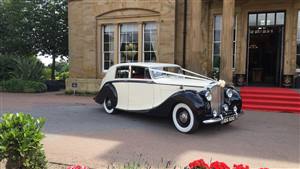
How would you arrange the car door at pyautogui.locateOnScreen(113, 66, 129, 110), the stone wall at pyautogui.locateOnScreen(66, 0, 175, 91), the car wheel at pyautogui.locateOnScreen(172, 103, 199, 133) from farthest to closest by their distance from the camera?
the stone wall at pyautogui.locateOnScreen(66, 0, 175, 91), the car door at pyautogui.locateOnScreen(113, 66, 129, 110), the car wheel at pyautogui.locateOnScreen(172, 103, 199, 133)

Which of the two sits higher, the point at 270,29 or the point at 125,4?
the point at 125,4

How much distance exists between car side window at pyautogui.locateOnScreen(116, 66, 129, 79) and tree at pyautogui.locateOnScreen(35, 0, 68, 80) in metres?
13.3

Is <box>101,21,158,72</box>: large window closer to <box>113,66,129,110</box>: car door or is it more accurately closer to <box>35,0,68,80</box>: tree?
<box>113,66,129,110</box>: car door

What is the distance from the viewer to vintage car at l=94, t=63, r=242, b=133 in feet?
20.7

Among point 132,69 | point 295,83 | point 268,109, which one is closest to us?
point 132,69

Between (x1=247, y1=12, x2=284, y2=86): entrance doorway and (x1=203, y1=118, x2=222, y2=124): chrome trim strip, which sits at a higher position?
(x1=247, y1=12, x2=284, y2=86): entrance doorway

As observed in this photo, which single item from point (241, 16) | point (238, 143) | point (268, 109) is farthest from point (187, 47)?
point (238, 143)

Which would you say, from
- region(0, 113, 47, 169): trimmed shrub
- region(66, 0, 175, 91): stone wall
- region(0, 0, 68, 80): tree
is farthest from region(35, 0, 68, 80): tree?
region(0, 113, 47, 169): trimmed shrub

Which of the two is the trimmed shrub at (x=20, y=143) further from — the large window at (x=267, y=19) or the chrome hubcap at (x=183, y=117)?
the large window at (x=267, y=19)

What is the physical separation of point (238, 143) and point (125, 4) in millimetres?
9609

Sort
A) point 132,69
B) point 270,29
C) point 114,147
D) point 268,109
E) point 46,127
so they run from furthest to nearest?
point 270,29, point 268,109, point 132,69, point 46,127, point 114,147

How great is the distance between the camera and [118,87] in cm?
845

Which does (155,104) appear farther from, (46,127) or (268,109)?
(268,109)

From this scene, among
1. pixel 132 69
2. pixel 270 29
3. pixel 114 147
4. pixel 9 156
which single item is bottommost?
pixel 114 147
